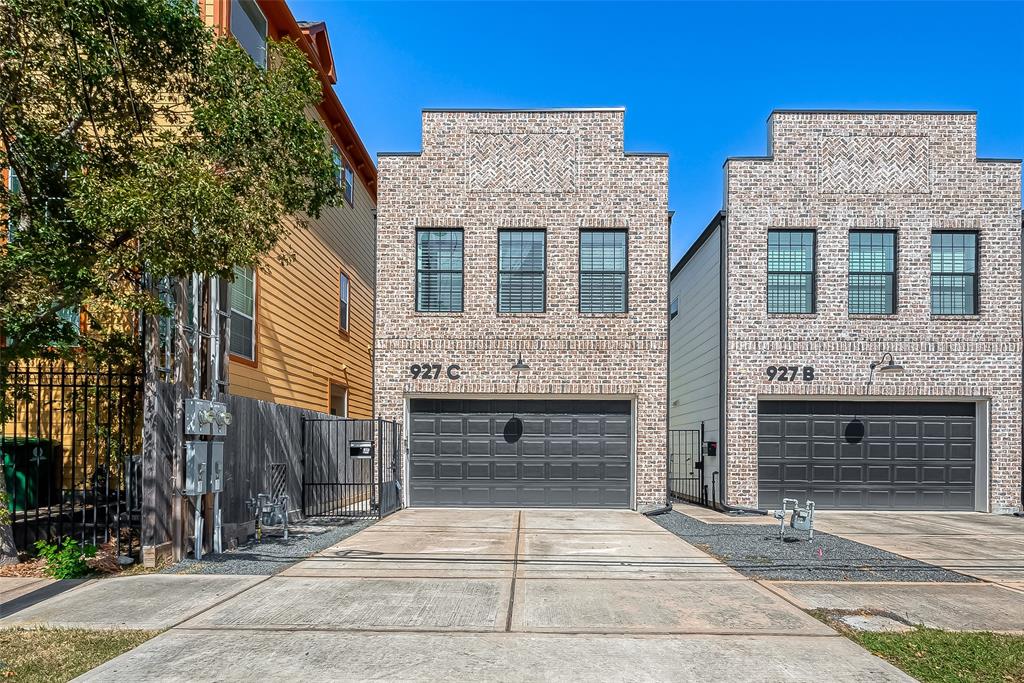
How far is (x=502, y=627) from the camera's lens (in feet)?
22.3

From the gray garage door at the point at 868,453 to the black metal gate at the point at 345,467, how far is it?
26.7 feet

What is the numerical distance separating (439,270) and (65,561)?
1005 centimetres

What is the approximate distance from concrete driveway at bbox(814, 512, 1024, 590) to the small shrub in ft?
35.2

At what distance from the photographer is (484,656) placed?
235 inches

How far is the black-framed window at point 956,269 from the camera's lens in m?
17.3

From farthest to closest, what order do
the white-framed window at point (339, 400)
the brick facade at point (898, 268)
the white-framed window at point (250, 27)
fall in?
the white-framed window at point (339, 400)
the brick facade at point (898, 268)
the white-framed window at point (250, 27)

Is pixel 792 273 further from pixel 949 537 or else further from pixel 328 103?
pixel 328 103

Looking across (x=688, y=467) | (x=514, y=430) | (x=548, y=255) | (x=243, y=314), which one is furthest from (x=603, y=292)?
(x=243, y=314)

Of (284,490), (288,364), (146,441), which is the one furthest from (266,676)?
(288,364)

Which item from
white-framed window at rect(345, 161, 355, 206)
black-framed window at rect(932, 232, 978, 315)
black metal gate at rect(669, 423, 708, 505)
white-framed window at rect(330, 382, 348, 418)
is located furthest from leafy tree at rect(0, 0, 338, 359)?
black-framed window at rect(932, 232, 978, 315)

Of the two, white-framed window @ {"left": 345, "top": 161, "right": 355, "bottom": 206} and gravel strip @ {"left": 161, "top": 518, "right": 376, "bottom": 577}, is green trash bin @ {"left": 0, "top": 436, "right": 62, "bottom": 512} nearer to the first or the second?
gravel strip @ {"left": 161, "top": 518, "right": 376, "bottom": 577}

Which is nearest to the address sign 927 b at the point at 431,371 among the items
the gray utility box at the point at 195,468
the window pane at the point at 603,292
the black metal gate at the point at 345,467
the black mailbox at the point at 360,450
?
the black metal gate at the point at 345,467

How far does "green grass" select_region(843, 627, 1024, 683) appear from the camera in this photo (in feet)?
18.6

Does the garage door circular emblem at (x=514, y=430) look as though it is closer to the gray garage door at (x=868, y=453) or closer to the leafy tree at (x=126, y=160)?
the gray garage door at (x=868, y=453)
